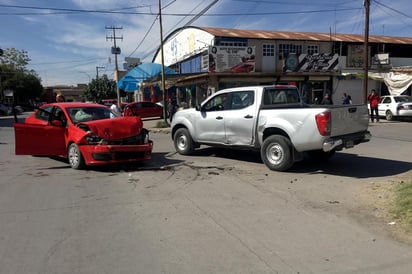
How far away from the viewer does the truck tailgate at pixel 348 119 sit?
7.51 metres

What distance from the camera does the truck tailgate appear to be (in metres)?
7.51

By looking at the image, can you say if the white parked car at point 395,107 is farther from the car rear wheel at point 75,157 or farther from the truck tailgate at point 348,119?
the car rear wheel at point 75,157

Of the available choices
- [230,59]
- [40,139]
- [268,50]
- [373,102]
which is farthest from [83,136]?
[268,50]

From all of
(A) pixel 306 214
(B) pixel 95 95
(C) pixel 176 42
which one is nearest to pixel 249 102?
(A) pixel 306 214

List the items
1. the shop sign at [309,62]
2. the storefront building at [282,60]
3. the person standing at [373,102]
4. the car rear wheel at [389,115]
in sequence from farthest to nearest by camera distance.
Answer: the shop sign at [309,62] < the storefront building at [282,60] < the car rear wheel at [389,115] < the person standing at [373,102]

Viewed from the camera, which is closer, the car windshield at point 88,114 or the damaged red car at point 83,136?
the damaged red car at point 83,136

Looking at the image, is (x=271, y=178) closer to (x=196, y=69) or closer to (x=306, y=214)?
(x=306, y=214)

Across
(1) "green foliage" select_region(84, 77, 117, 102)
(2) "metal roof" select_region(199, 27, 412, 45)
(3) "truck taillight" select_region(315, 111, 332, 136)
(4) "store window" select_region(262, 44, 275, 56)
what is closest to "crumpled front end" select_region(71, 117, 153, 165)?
(3) "truck taillight" select_region(315, 111, 332, 136)

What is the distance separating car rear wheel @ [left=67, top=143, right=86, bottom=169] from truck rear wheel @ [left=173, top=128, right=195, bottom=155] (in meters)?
3.12

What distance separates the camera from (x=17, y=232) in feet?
15.6

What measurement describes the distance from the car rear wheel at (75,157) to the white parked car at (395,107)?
63.5 ft

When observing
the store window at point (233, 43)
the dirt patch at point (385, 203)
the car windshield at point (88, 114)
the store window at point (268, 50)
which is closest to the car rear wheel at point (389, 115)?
the store window at point (268, 50)

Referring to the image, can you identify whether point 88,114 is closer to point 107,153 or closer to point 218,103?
point 107,153

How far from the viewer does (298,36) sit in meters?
31.0
